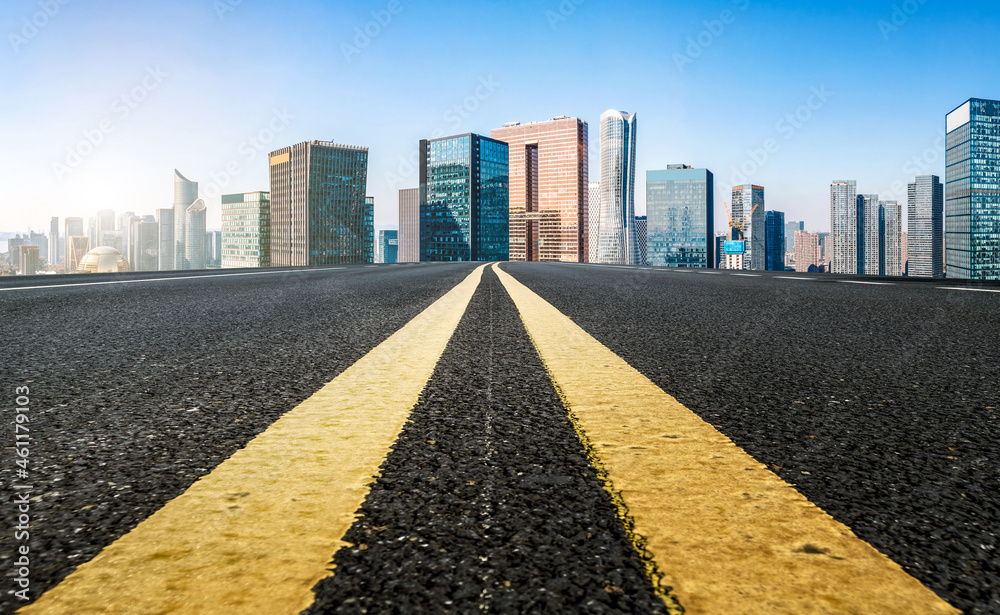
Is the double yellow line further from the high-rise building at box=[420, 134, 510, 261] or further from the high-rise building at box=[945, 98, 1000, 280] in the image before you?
the high-rise building at box=[420, 134, 510, 261]

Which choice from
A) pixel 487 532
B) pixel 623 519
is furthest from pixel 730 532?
pixel 487 532

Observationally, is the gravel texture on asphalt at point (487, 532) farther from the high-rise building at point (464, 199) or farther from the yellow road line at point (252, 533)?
the high-rise building at point (464, 199)

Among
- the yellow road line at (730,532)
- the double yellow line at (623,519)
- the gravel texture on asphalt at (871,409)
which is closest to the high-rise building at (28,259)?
the gravel texture on asphalt at (871,409)

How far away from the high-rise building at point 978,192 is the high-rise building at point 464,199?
11480 centimetres

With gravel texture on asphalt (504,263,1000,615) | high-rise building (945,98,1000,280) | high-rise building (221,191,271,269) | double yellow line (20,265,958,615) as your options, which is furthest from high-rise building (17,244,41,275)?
high-rise building (945,98,1000,280)

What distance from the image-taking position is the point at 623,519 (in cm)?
86

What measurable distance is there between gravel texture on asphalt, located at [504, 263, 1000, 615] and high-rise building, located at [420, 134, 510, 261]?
171 m

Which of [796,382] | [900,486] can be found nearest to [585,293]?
[796,382]

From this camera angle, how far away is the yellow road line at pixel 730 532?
670 millimetres

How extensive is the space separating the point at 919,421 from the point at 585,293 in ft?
16.6

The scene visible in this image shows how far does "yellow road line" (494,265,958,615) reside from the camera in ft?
2.20

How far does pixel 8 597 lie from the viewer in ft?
2.26

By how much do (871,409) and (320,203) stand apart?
Answer: 146 m

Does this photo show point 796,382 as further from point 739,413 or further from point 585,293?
point 585,293
